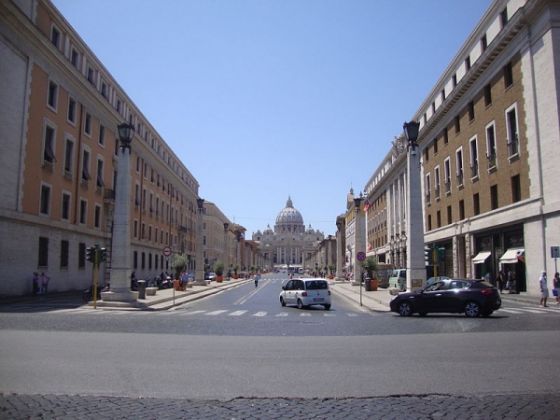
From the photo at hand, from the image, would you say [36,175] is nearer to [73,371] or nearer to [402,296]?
[402,296]

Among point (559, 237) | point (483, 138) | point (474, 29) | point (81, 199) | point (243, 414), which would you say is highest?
point (474, 29)

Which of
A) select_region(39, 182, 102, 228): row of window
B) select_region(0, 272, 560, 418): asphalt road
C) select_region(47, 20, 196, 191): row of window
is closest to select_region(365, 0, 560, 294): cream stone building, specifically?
select_region(0, 272, 560, 418): asphalt road

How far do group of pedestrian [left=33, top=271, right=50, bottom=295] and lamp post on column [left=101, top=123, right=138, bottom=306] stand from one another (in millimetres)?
7754

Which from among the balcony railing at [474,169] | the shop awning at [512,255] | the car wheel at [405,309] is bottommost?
the car wheel at [405,309]

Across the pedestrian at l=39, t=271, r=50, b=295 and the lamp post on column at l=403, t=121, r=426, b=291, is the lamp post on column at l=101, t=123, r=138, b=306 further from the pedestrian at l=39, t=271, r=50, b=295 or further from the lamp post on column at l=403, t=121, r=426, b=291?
the lamp post on column at l=403, t=121, r=426, b=291

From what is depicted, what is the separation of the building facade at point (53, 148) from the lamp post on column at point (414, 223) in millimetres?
22227

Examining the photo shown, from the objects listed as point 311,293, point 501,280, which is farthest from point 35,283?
point 501,280

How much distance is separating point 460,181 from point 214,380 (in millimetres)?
39173

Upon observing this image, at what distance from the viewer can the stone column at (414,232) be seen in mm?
26656

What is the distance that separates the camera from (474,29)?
38562 mm

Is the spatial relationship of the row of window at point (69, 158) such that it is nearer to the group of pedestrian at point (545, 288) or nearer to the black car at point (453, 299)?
the black car at point (453, 299)

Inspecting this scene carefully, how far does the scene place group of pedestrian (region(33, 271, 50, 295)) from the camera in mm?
32125

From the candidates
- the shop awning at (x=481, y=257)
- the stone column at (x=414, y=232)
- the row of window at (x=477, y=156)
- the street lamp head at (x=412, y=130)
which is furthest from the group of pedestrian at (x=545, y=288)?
the shop awning at (x=481, y=257)

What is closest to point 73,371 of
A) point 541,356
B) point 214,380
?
point 214,380
